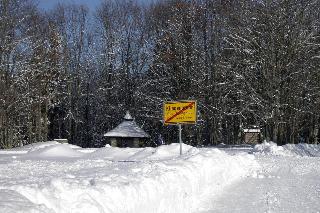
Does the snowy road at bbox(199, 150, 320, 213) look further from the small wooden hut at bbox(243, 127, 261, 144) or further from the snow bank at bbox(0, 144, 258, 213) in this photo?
Result: the small wooden hut at bbox(243, 127, 261, 144)

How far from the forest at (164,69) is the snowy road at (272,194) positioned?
20094 millimetres

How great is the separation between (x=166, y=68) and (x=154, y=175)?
39701mm

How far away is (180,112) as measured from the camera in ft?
62.9

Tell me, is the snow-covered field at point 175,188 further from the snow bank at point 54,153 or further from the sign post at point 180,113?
the snow bank at point 54,153

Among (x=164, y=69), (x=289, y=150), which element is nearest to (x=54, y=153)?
(x=289, y=150)

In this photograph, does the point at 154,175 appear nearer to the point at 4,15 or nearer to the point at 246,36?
the point at 246,36

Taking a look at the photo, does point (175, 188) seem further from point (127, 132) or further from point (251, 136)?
point (251, 136)

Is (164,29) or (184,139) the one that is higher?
(164,29)

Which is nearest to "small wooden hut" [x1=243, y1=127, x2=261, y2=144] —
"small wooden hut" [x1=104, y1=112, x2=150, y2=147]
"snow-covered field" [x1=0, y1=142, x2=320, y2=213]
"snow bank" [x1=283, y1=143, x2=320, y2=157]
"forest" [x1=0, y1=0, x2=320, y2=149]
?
"forest" [x1=0, y1=0, x2=320, y2=149]

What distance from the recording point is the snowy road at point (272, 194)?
10876 millimetres

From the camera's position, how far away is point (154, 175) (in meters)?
10.0

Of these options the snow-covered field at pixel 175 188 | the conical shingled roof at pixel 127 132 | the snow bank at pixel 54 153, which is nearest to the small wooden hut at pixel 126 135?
the conical shingled roof at pixel 127 132

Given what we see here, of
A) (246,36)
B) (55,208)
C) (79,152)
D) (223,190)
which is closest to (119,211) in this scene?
(55,208)

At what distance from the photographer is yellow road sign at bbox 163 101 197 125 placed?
62.3 ft
